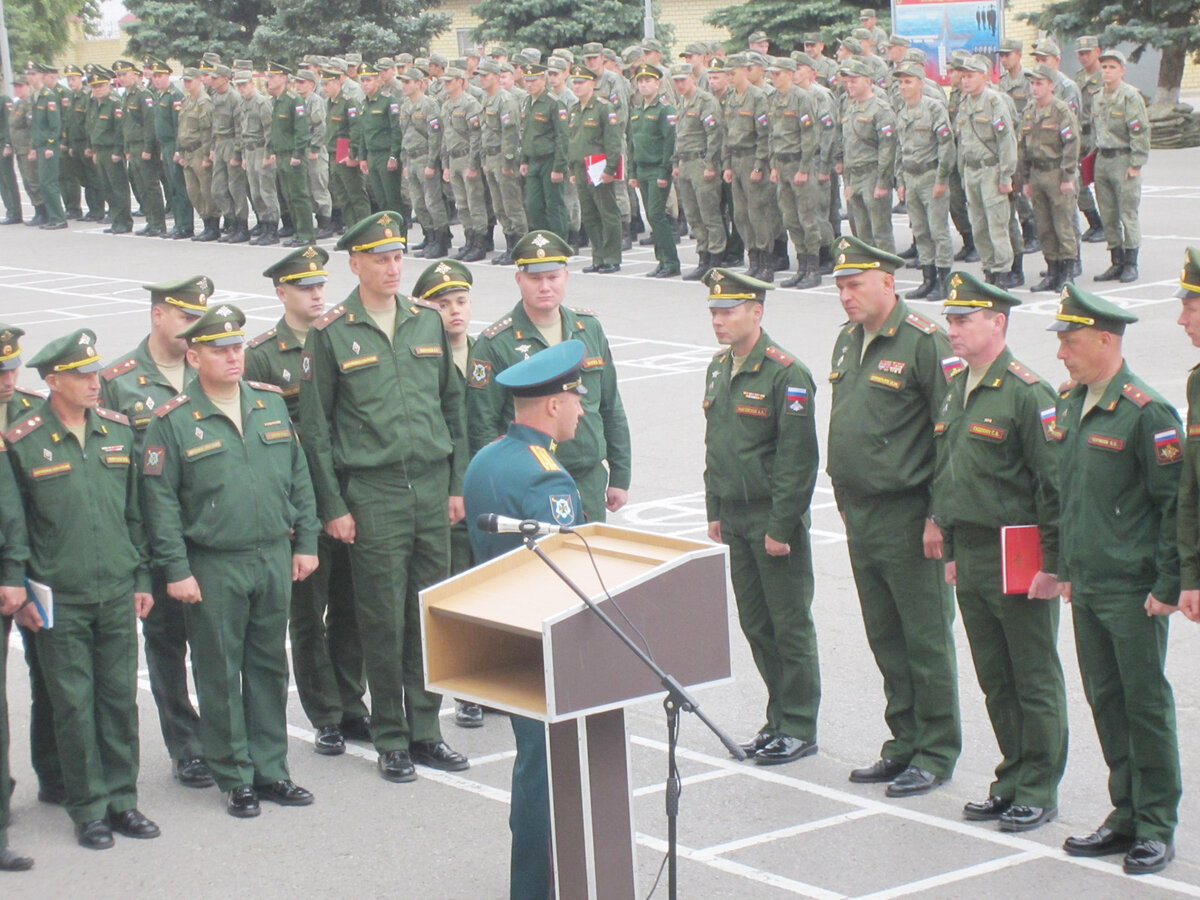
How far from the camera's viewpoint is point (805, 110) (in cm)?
1898

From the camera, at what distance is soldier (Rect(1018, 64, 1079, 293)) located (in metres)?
17.6

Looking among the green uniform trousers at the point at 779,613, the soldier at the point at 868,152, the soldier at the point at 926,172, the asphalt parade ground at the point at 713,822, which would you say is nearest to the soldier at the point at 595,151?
the soldier at the point at 868,152

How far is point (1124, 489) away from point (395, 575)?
10.1ft

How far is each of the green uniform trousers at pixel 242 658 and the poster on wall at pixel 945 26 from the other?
804 inches

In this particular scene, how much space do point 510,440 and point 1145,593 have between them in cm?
222

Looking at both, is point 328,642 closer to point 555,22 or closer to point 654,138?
point 654,138

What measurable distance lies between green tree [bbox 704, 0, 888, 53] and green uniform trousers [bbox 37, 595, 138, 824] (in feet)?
94.6

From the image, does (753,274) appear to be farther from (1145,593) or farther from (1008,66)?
(1145,593)

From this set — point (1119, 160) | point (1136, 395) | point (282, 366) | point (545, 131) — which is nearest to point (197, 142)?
point (545, 131)

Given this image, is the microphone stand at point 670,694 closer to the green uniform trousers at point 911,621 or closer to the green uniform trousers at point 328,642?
the green uniform trousers at point 911,621

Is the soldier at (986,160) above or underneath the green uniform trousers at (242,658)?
above

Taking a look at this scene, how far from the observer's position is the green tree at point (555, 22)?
3594 centimetres

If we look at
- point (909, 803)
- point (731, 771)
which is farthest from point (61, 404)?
point (909, 803)

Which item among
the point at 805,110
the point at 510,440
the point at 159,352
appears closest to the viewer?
the point at 510,440
